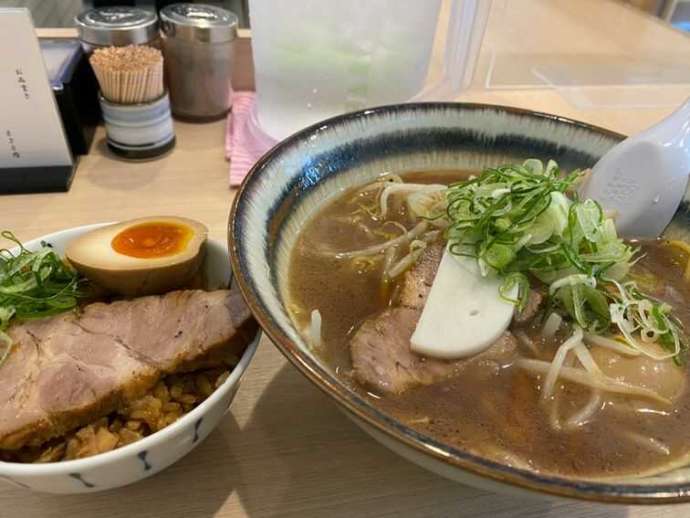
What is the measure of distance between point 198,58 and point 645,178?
1176 millimetres

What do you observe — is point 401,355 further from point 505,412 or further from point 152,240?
point 152,240

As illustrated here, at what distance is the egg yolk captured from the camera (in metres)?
0.86

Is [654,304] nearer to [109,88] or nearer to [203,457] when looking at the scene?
[203,457]

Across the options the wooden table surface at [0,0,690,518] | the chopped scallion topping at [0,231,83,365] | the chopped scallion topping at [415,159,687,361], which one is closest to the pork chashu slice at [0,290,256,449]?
the chopped scallion topping at [0,231,83,365]

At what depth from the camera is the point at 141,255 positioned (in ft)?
2.80

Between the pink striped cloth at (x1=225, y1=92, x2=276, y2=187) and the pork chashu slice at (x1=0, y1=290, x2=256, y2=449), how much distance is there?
0.65m

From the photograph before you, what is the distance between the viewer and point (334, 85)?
1432 millimetres

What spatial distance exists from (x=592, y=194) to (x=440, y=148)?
0.32 m

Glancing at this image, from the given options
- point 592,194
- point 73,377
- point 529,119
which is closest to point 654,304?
point 592,194

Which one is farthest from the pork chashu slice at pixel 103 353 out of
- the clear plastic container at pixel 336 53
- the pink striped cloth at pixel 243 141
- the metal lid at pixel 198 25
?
the metal lid at pixel 198 25

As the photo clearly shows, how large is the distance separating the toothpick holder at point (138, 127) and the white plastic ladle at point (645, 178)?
3.41 feet

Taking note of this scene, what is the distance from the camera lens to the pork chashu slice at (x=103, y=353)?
2.17 ft

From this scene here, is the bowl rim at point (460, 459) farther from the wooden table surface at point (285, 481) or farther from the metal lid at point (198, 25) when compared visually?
the metal lid at point (198, 25)

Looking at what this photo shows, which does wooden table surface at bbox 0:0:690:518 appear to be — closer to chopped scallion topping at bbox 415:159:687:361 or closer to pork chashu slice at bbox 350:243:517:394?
pork chashu slice at bbox 350:243:517:394
